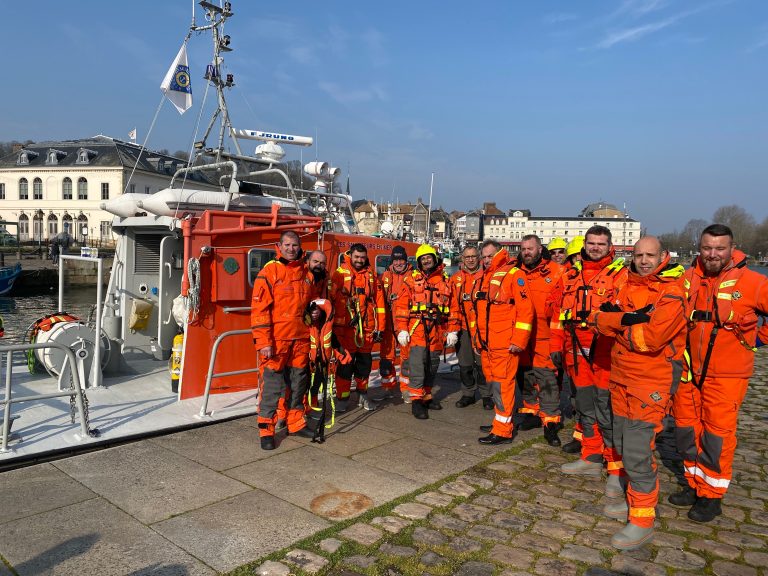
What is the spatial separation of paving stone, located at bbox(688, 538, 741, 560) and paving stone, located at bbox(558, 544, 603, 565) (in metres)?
0.62

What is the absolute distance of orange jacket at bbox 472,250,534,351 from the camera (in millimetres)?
5301

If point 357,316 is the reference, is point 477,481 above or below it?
below

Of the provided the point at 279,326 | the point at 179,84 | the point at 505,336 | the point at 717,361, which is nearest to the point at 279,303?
the point at 279,326

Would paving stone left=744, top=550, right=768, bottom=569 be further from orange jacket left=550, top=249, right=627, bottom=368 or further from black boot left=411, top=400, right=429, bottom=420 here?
black boot left=411, top=400, right=429, bottom=420

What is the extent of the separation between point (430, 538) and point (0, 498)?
293 cm

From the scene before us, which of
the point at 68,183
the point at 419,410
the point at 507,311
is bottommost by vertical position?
the point at 419,410

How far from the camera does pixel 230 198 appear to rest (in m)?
6.75

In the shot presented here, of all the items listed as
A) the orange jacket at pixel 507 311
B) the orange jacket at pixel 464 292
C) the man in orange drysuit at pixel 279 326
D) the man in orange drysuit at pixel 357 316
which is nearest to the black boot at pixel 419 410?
the man in orange drysuit at pixel 357 316

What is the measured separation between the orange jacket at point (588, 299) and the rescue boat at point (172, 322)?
123 inches

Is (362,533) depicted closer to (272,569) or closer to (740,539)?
(272,569)

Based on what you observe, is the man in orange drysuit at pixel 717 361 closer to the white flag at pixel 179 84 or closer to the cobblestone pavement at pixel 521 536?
the cobblestone pavement at pixel 521 536

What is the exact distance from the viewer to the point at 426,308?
631cm

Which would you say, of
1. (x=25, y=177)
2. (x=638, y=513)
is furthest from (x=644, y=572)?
(x=25, y=177)

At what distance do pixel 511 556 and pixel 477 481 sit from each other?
112 cm
